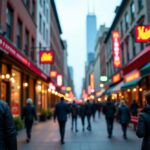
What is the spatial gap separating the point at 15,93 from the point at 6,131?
53.1ft

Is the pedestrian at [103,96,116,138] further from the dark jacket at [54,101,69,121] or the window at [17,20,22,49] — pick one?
the window at [17,20,22,49]

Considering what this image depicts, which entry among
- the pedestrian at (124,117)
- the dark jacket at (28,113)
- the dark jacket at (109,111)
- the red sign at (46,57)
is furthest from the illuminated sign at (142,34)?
the dark jacket at (28,113)

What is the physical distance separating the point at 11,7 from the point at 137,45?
44.3ft

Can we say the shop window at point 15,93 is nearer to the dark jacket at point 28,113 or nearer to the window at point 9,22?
the window at point 9,22

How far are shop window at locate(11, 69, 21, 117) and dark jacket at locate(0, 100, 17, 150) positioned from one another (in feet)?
48.7

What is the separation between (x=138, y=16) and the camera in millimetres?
27344

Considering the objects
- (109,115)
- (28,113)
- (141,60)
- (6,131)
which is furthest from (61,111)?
(141,60)

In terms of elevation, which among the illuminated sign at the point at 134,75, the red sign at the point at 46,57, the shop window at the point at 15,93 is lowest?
the shop window at the point at 15,93

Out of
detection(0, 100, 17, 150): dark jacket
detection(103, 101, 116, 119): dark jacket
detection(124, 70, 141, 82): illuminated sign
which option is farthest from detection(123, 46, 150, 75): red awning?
detection(0, 100, 17, 150): dark jacket

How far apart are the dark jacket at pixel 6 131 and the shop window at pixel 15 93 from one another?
48.7 ft

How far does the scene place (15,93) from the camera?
19609mm

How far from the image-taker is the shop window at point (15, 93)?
1870cm

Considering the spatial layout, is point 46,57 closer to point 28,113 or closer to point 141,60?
point 141,60

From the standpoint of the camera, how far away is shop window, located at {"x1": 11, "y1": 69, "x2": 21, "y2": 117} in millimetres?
18703
